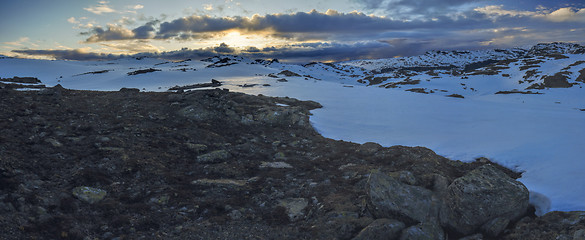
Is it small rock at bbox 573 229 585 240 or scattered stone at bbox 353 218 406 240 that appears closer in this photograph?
small rock at bbox 573 229 585 240

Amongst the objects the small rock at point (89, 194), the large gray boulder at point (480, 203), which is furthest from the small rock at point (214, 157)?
the large gray boulder at point (480, 203)

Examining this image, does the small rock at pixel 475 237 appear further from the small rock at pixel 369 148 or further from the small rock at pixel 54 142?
the small rock at pixel 54 142

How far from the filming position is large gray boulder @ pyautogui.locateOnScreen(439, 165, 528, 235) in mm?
7438

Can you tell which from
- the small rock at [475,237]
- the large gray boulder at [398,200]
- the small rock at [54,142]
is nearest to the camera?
the small rock at [475,237]

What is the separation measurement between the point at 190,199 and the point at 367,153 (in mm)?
8574

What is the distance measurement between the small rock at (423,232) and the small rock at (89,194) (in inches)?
353

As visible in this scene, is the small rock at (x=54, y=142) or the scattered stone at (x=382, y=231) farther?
the small rock at (x=54, y=142)

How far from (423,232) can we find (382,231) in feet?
3.32

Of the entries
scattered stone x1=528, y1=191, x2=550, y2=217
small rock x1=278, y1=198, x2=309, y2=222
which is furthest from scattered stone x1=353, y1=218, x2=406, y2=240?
scattered stone x1=528, y1=191, x2=550, y2=217

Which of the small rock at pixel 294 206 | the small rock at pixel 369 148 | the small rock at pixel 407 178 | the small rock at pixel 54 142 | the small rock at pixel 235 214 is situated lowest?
the small rock at pixel 294 206

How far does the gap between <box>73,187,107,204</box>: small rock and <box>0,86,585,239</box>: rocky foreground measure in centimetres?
3

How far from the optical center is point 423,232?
7.16m

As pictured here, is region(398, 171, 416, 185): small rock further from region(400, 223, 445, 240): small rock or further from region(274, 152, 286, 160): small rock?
region(274, 152, 286, 160): small rock

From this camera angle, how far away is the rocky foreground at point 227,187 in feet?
24.5
